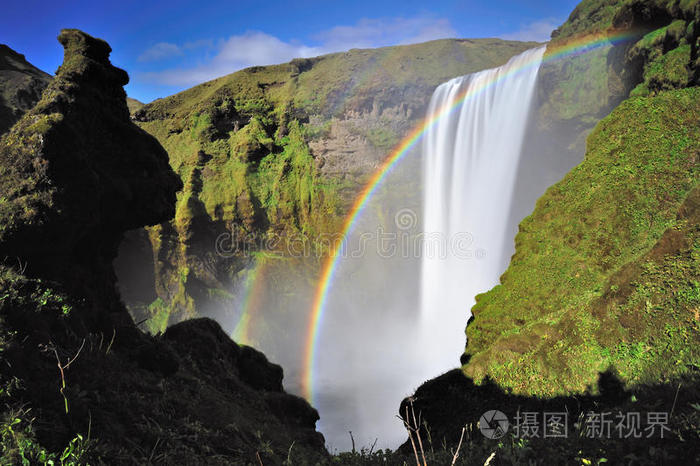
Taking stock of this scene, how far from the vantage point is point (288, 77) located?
151ft

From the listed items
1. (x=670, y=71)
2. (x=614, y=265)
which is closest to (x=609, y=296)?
(x=614, y=265)

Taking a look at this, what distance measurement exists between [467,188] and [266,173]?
70.9ft

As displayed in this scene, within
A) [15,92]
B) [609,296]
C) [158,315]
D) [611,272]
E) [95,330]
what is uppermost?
[15,92]

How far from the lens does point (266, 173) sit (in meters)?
40.3

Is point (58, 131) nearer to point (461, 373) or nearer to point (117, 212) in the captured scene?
point (117, 212)

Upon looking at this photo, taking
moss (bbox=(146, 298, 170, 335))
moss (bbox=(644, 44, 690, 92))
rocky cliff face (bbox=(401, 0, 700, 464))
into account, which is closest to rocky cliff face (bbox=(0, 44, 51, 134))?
moss (bbox=(146, 298, 170, 335))

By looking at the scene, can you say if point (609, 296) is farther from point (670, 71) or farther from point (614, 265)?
point (670, 71)

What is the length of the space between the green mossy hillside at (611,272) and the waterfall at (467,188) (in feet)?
65.9

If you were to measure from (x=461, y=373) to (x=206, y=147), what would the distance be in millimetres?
40141

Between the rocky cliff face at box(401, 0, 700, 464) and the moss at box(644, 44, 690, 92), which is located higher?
the moss at box(644, 44, 690, 92)

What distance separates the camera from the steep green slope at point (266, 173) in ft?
127

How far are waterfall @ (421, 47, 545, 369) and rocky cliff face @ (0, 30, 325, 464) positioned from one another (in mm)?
25897

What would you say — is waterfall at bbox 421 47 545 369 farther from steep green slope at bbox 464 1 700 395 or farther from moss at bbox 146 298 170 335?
moss at bbox 146 298 170 335

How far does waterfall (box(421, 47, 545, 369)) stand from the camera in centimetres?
3003
